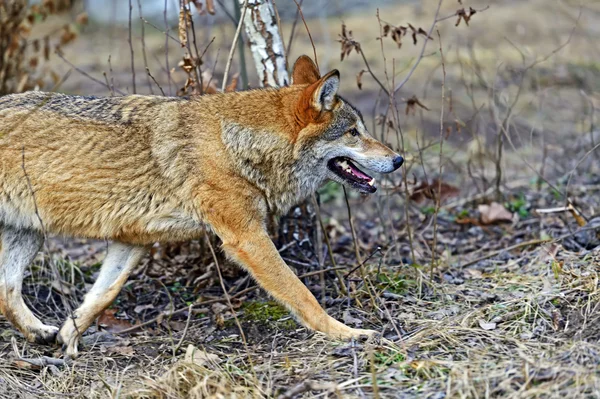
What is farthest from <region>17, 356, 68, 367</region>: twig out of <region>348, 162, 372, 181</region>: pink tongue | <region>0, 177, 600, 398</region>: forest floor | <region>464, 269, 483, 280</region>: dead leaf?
<region>464, 269, 483, 280</region>: dead leaf

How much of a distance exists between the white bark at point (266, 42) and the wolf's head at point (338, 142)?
86 centimetres

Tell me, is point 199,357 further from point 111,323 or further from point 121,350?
point 111,323

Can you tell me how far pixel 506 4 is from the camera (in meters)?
16.8

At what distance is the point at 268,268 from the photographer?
17.5 ft

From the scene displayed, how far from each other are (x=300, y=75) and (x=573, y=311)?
8.84 ft

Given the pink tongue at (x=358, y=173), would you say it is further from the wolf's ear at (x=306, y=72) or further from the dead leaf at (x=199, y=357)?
the dead leaf at (x=199, y=357)

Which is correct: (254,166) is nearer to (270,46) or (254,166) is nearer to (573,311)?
(270,46)

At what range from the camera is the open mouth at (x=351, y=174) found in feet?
18.2

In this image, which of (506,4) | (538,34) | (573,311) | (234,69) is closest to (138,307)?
(573,311)

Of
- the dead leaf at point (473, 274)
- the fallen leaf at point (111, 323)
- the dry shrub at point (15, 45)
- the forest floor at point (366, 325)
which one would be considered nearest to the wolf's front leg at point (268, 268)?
the forest floor at point (366, 325)

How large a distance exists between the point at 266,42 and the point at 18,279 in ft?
9.17

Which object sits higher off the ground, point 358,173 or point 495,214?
point 358,173

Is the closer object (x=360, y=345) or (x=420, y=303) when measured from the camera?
(x=360, y=345)

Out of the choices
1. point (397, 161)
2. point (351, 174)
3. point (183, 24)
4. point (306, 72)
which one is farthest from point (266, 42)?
point (397, 161)
